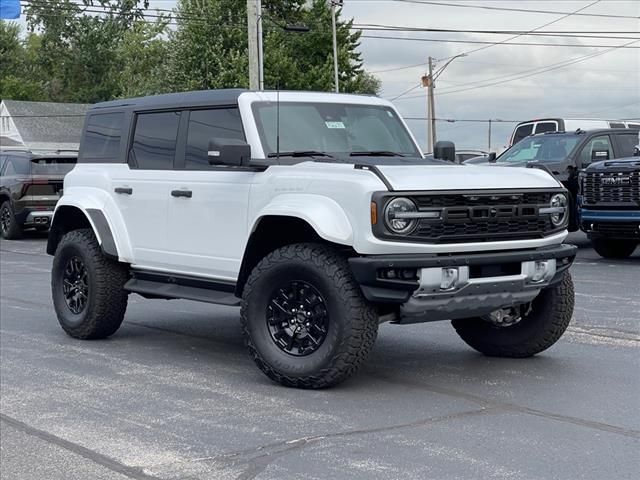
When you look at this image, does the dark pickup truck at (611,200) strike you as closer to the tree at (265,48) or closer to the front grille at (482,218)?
the front grille at (482,218)

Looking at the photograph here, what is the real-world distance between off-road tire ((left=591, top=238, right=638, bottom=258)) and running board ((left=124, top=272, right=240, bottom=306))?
9472 millimetres

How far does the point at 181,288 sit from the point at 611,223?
887 centimetres

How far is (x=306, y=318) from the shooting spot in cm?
707

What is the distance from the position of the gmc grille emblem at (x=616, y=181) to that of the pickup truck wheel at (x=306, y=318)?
9278 mm

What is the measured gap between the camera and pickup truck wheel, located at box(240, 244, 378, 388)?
264 inches

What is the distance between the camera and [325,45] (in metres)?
55.0

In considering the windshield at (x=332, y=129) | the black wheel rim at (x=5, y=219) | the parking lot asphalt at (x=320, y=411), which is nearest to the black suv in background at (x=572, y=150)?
the parking lot asphalt at (x=320, y=411)

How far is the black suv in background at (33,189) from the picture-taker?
74.8 ft

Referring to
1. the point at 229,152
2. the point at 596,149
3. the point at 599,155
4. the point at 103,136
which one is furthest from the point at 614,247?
the point at 229,152

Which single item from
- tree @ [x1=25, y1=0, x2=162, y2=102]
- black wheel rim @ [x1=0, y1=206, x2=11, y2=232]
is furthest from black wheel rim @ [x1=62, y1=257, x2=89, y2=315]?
tree @ [x1=25, y1=0, x2=162, y2=102]

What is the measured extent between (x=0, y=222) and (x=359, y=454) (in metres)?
19.9

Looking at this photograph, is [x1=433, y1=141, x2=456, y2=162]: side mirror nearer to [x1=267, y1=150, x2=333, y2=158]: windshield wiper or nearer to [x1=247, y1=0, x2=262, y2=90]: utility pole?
[x1=267, y1=150, x2=333, y2=158]: windshield wiper

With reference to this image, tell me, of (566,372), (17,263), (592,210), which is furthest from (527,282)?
(17,263)

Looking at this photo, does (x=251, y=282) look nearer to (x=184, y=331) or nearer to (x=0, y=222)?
(x=184, y=331)
